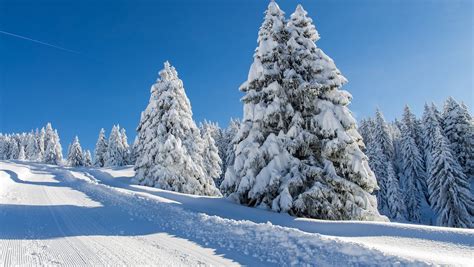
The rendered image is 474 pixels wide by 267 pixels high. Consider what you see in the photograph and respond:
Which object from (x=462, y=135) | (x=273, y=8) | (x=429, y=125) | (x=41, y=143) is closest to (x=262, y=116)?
(x=273, y=8)

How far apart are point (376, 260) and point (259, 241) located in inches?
115

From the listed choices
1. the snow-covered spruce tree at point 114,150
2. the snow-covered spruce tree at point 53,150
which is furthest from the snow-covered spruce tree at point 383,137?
the snow-covered spruce tree at point 53,150

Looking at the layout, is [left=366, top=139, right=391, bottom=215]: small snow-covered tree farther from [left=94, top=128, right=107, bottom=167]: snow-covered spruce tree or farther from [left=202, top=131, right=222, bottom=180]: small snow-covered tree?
[left=94, top=128, right=107, bottom=167]: snow-covered spruce tree

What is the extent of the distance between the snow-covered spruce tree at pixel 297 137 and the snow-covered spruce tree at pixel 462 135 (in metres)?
36.3

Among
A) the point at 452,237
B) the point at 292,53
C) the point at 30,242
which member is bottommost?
the point at 30,242

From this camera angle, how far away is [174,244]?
829cm

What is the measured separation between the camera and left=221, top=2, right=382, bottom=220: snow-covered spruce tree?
14.6 metres

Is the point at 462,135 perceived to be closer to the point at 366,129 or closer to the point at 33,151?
the point at 366,129

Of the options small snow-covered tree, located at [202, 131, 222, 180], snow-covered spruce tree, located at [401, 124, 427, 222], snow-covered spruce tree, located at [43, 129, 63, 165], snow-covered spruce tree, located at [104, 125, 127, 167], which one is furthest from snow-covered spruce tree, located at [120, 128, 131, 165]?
snow-covered spruce tree, located at [401, 124, 427, 222]

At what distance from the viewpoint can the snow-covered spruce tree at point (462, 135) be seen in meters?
43.6

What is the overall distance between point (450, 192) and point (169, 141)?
28.9 m

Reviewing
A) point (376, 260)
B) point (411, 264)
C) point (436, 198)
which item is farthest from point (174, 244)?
point (436, 198)

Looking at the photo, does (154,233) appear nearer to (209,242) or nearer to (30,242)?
(209,242)

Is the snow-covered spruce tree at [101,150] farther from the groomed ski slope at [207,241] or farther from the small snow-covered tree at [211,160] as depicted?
the groomed ski slope at [207,241]
